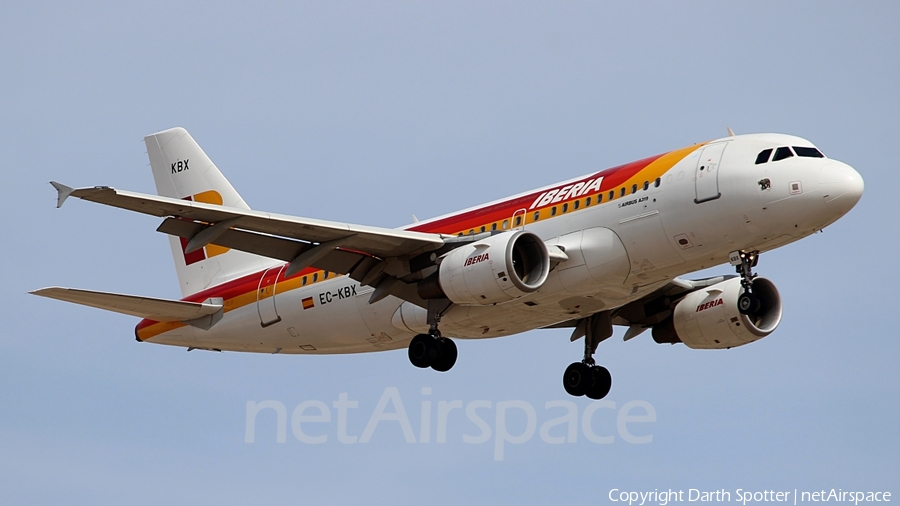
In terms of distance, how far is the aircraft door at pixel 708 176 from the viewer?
32500mm

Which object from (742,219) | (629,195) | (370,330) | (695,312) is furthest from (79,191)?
(695,312)

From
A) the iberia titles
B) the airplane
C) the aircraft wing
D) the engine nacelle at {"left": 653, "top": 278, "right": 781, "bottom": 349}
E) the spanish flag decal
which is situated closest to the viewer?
the aircraft wing

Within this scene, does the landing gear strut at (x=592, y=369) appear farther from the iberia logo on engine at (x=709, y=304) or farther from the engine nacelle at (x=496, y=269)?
the engine nacelle at (x=496, y=269)

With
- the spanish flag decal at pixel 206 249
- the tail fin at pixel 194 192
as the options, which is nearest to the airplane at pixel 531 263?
the tail fin at pixel 194 192

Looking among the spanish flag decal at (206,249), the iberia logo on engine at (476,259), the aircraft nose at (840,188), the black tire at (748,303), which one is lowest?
the black tire at (748,303)

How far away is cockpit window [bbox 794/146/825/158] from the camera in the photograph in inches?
1277

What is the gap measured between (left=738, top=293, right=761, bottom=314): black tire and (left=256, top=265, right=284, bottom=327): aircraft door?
43.5ft

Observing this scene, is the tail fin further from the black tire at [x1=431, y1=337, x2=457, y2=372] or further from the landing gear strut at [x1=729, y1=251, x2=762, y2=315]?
the landing gear strut at [x1=729, y1=251, x2=762, y2=315]

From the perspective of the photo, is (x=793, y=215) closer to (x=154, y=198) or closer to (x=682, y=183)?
(x=682, y=183)

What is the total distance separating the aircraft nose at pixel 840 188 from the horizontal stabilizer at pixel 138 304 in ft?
59.6

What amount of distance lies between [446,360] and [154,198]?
30.2 ft

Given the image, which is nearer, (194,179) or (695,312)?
(695,312)

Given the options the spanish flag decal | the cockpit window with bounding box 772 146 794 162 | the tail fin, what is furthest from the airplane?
the spanish flag decal

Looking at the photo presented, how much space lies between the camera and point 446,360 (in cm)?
3606
